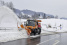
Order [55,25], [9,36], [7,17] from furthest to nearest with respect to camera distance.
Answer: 1. [55,25]
2. [7,17]
3. [9,36]

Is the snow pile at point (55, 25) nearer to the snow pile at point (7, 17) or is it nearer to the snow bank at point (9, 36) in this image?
the snow pile at point (7, 17)

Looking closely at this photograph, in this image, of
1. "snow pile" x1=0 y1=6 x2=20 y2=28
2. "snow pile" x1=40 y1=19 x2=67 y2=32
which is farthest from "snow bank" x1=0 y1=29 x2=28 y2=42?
"snow pile" x1=40 y1=19 x2=67 y2=32

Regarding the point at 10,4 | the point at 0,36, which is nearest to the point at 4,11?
the point at 0,36

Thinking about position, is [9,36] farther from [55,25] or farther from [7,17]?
[55,25]

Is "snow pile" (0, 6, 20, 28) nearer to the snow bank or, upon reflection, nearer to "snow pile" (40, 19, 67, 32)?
"snow pile" (40, 19, 67, 32)

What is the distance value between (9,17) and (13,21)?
1659 millimetres

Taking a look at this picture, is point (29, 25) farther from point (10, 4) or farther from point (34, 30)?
point (10, 4)

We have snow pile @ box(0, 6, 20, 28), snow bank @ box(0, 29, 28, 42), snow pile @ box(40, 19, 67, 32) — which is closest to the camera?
snow bank @ box(0, 29, 28, 42)

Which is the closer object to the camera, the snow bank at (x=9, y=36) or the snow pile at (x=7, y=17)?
the snow bank at (x=9, y=36)

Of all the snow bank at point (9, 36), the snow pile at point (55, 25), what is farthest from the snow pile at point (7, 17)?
the snow bank at point (9, 36)

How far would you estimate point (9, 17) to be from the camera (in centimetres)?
3453

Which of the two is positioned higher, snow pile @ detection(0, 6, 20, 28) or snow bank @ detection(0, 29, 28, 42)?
snow pile @ detection(0, 6, 20, 28)

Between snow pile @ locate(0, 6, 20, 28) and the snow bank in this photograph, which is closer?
the snow bank

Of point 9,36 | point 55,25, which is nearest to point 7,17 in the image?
point 9,36
